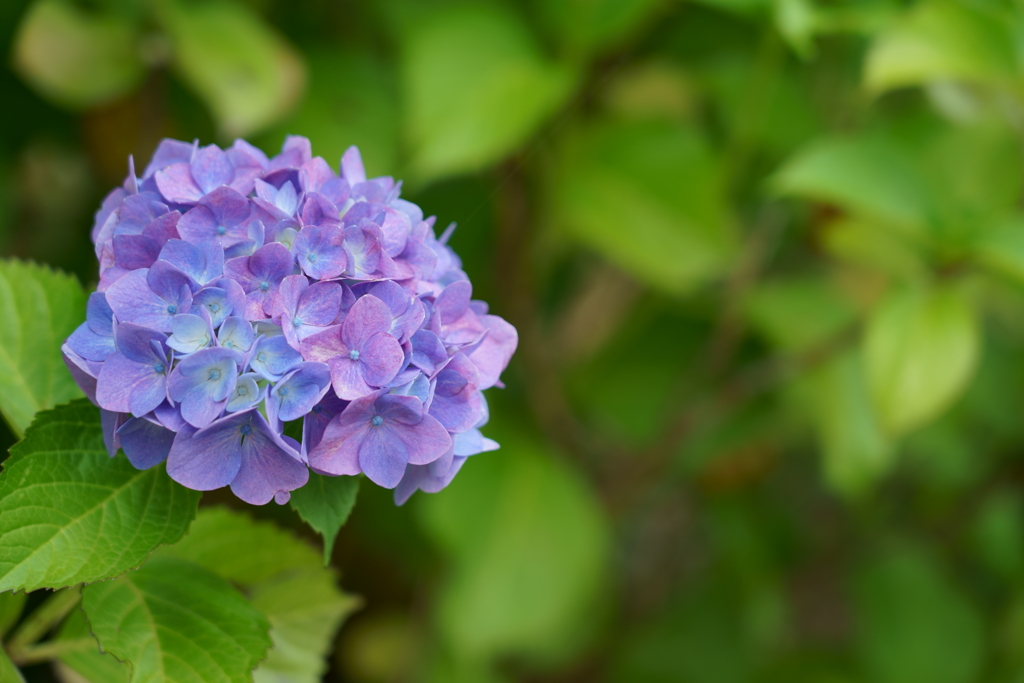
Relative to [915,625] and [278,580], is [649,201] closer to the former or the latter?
[278,580]

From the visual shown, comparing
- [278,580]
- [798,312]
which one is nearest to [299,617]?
[278,580]

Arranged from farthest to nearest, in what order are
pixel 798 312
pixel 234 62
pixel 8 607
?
pixel 798 312 → pixel 234 62 → pixel 8 607

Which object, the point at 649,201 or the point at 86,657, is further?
the point at 649,201

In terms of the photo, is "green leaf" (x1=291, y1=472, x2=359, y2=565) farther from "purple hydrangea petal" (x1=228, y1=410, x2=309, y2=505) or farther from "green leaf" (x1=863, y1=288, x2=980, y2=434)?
"green leaf" (x1=863, y1=288, x2=980, y2=434)

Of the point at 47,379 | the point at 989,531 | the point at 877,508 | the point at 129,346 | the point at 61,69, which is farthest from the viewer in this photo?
the point at 877,508

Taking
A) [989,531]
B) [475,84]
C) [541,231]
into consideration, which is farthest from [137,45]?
[989,531]

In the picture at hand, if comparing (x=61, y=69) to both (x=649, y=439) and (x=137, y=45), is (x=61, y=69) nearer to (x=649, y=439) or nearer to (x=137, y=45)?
(x=137, y=45)
